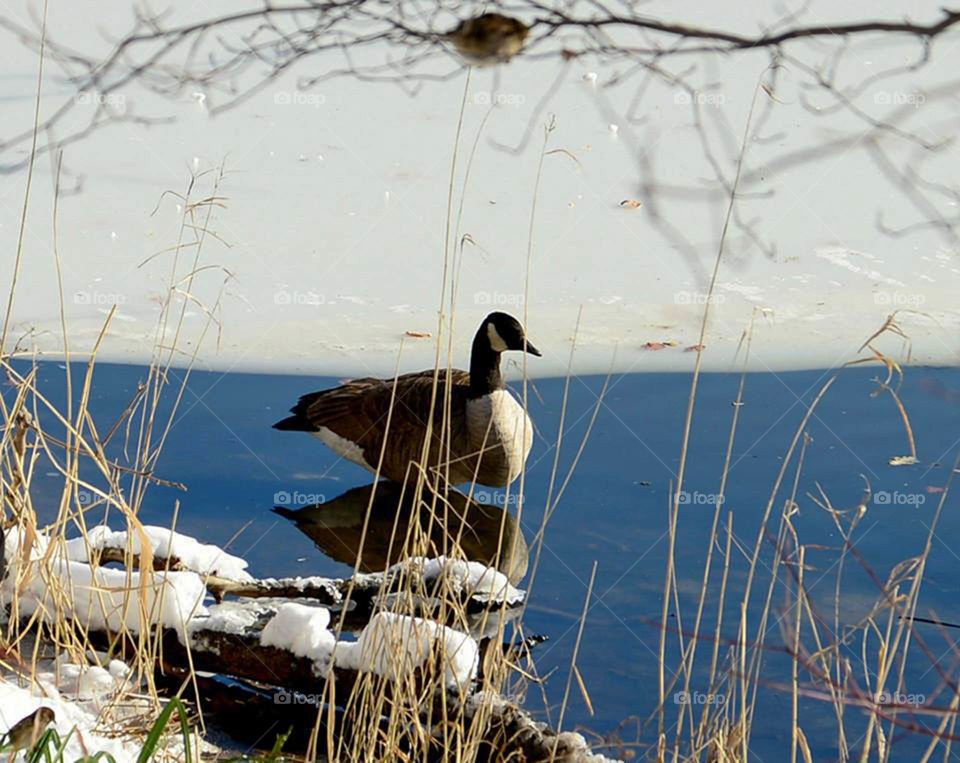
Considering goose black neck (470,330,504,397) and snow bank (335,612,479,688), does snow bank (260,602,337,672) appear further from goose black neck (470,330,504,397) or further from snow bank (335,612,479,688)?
goose black neck (470,330,504,397)

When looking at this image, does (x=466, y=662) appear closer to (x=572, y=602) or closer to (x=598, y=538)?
(x=572, y=602)

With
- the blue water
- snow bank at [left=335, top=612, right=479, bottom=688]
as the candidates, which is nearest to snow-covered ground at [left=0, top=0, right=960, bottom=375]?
the blue water

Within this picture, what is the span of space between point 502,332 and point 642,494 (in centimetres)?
100

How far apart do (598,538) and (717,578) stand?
19.3 inches

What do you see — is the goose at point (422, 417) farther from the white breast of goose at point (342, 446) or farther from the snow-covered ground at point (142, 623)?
the snow-covered ground at point (142, 623)

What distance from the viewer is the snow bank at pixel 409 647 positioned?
233 cm

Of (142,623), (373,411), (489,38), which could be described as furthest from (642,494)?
(489,38)

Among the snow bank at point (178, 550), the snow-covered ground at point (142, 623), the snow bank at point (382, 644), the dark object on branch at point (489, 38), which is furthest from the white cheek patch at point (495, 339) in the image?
the dark object on branch at point (489, 38)

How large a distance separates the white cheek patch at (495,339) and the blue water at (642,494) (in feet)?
1.47

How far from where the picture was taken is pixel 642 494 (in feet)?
16.2

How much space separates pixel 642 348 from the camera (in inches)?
246

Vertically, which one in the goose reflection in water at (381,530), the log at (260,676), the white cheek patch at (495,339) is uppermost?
the white cheek patch at (495,339)

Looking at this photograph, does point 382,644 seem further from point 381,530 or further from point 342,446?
point 342,446

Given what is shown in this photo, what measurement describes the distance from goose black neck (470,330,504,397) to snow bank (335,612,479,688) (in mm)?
2711
